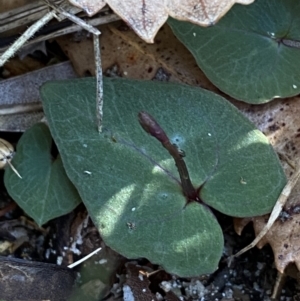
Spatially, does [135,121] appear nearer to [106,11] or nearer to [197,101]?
[197,101]

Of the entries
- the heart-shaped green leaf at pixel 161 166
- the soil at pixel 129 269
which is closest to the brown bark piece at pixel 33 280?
the soil at pixel 129 269

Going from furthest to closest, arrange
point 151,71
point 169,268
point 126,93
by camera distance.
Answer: point 151,71
point 126,93
point 169,268

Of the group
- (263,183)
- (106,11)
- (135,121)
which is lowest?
(263,183)

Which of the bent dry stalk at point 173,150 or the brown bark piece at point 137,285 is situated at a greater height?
the bent dry stalk at point 173,150

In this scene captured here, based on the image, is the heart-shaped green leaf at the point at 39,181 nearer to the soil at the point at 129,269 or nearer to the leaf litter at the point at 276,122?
the soil at the point at 129,269

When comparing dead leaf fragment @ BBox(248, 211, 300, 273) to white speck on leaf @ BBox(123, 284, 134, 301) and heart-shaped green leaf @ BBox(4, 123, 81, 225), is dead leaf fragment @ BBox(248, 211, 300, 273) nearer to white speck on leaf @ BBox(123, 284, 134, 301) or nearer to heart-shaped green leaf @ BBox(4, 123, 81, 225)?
white speck on leaf @ BBox(123, 284, 134, 301)

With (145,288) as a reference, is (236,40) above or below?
above

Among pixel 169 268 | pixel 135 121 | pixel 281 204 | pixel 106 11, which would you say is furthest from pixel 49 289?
pixel 106 11
